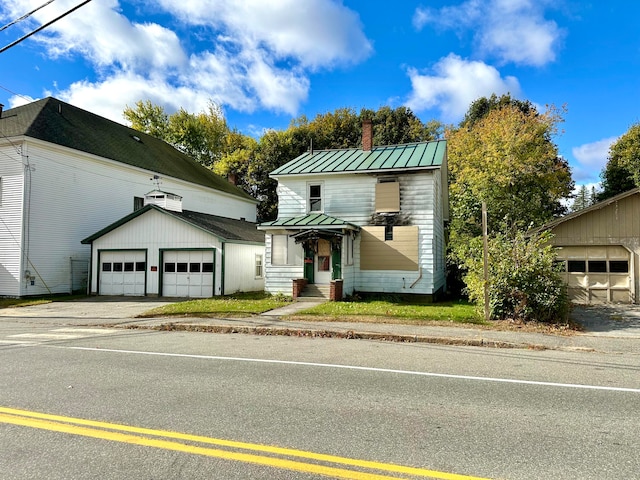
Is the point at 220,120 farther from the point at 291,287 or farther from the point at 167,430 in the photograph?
the point at 167,430

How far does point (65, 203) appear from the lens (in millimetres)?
23391

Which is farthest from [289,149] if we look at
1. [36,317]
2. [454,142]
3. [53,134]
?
[36,317]

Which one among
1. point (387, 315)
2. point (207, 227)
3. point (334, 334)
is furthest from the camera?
point (207, 227)

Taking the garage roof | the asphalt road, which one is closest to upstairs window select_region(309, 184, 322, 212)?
the garage roof

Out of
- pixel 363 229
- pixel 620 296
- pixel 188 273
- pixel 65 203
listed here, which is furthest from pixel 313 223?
pixel 65 203

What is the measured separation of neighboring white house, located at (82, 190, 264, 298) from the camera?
68.4 feet

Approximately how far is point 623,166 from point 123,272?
40.4m

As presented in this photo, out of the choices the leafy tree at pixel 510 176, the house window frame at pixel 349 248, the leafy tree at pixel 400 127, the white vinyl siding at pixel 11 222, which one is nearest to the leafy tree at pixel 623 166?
the leafy tree at pixel 510 176

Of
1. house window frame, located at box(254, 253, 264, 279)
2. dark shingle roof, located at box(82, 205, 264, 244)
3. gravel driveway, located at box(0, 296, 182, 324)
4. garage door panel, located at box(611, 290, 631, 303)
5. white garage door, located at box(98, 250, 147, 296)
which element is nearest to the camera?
gravel driveway, located at box(0, 296, 182, 324)

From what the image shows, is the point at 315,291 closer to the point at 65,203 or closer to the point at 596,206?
the point at 596,206

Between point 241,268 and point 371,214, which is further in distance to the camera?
point 241,268

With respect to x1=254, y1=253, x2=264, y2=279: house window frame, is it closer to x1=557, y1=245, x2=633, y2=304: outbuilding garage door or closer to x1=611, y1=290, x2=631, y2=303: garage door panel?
x1=557, y1=245, x2=633, y2=304: outbuilding garage door

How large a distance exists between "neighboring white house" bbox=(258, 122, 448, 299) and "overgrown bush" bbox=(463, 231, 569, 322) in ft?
21.7

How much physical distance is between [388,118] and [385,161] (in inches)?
957
